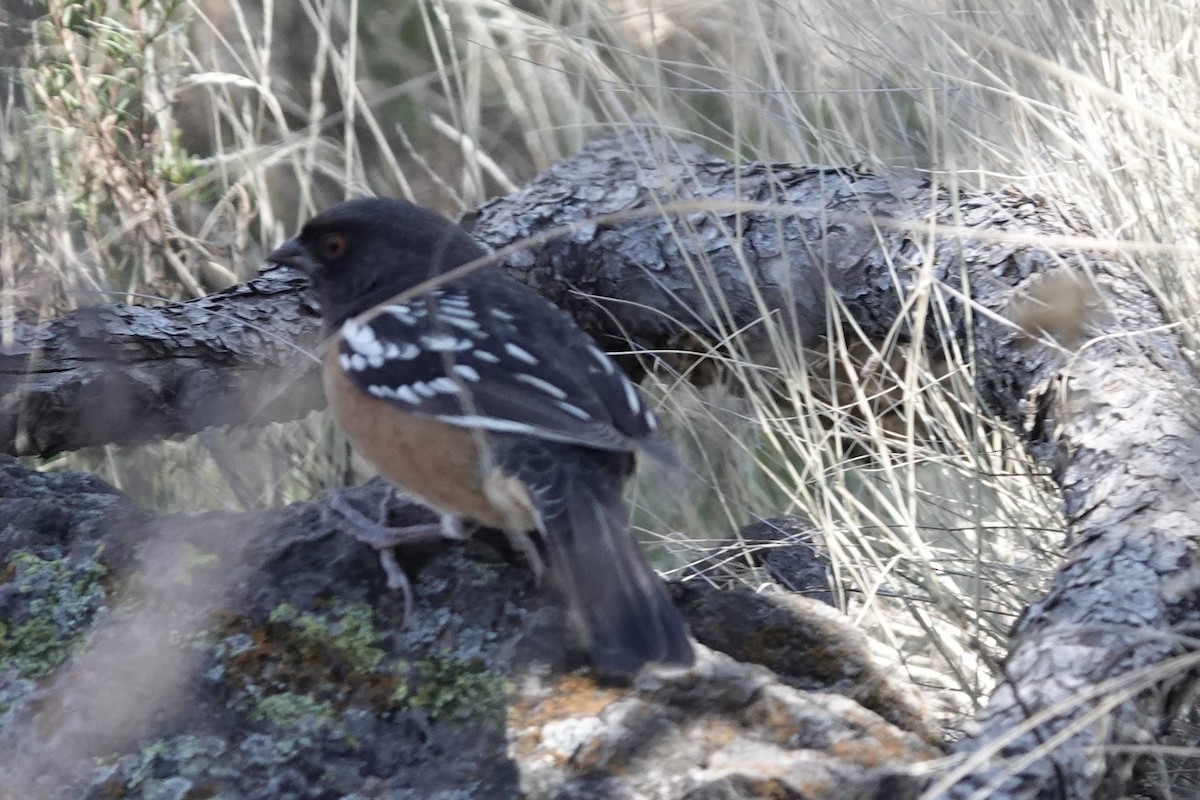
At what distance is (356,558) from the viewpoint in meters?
2.51

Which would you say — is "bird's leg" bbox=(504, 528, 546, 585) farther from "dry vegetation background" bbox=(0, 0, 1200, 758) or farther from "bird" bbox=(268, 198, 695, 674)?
"dry vegetation background" bbox=(0, 0, 1200, 758)

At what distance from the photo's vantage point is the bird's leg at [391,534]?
2.44m

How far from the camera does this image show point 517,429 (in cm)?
257

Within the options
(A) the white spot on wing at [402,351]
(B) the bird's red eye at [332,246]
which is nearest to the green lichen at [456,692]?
(A) the white spot on wing at [402,351]

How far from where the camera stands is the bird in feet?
7.50

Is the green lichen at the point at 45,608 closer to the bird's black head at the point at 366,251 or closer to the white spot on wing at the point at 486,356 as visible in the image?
the white spot on wing at the point at 486,356

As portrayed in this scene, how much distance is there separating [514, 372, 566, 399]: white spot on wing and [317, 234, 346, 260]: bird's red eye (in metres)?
0.78

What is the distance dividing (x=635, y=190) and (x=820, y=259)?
0.63 m

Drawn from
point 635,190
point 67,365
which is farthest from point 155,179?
point 635,190

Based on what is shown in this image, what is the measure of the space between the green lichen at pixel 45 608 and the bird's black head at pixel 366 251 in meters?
0.97

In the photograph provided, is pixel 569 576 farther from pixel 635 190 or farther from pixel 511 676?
pixel 635 190

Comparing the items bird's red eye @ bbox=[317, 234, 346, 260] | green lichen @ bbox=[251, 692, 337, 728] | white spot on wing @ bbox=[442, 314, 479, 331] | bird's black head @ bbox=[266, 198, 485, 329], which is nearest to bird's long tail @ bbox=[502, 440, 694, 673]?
white spot on wing @ bbox=[442, 314, 479, 331]

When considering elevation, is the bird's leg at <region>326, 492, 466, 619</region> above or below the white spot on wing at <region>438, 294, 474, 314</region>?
below

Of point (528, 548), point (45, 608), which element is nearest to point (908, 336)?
point (528, 548)
